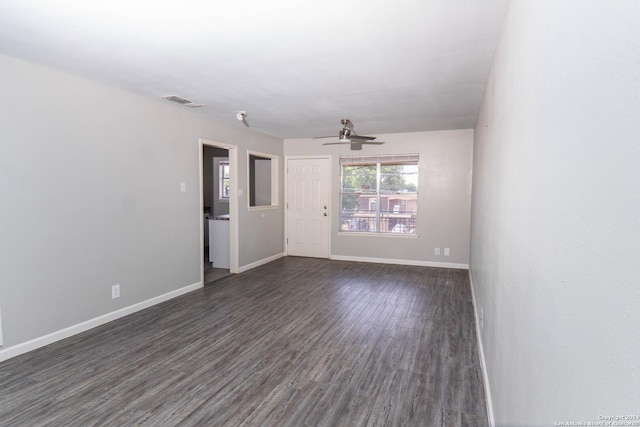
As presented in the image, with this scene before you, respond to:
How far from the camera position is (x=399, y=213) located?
649 centimetres

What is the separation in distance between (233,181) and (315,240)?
2258 millimetres

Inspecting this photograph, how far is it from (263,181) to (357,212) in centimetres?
206

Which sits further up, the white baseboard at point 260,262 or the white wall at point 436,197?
the white wall at point 436,197

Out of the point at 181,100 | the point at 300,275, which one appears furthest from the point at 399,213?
the point at 181,100

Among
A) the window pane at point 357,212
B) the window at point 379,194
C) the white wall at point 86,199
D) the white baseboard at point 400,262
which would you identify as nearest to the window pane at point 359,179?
the window at point 379,194

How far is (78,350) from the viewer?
116 inches

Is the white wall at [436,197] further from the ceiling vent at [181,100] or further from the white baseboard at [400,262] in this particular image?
the ceiling vent at [181,100]

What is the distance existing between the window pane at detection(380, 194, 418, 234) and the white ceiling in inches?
101

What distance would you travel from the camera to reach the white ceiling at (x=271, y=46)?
2.04 metres

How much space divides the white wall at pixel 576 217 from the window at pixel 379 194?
495 cm

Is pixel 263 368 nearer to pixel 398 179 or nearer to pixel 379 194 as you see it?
pixel 379 194

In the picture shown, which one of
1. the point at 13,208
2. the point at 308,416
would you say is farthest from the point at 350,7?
the point at 13,208

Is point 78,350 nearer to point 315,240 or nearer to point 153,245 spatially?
point 153,245

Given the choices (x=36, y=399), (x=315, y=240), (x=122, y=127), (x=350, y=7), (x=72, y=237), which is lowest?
(x=36, y=399)
